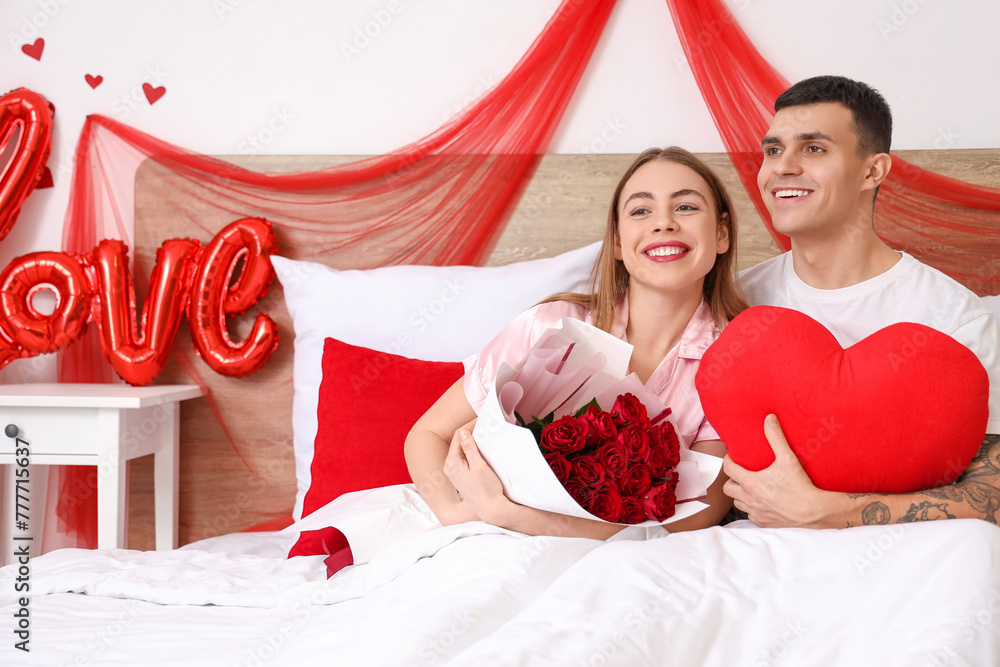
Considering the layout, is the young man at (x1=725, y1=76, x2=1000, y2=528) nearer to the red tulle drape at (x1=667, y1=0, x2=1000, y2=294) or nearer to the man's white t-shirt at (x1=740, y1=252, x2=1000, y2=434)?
the man's white t-shirt at (x1=740, y1=252, x2=1000, y2=434)

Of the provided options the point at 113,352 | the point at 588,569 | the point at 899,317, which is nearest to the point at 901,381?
the point at 899,317

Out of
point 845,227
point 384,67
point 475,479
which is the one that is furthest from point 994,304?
point 384,67

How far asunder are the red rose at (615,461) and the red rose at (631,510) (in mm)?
40

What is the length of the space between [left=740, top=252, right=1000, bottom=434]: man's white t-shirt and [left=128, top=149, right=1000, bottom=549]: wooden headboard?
53cm

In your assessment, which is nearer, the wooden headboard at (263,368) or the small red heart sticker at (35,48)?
the wooden headboard at (263,368)

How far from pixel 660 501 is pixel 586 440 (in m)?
0.14

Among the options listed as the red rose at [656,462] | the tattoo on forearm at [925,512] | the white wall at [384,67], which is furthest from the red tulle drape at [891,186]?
the red rose at [656,462]

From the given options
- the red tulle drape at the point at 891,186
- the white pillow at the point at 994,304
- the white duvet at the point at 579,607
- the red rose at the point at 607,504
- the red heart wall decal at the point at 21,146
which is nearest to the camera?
the white duvet at the point at 579,607

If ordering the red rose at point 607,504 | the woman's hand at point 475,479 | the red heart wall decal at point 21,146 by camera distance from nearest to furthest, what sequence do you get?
the red rose at point 607,504 < the woman's hand at point 475,479 < the red heart wall decal at point 21,146

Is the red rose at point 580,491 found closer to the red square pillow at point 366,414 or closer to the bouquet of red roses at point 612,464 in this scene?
the bouquet of red roses at point 612,464

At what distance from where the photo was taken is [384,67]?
2.11 metres

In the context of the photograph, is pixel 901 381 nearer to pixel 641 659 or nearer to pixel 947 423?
pixel 947 423

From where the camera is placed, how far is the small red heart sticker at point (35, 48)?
2.15 meters

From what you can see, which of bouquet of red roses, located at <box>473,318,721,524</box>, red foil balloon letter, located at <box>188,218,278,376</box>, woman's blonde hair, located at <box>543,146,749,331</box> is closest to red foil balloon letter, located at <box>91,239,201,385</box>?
red foil balloon letter, located at <box>188,218,278,376</box>
